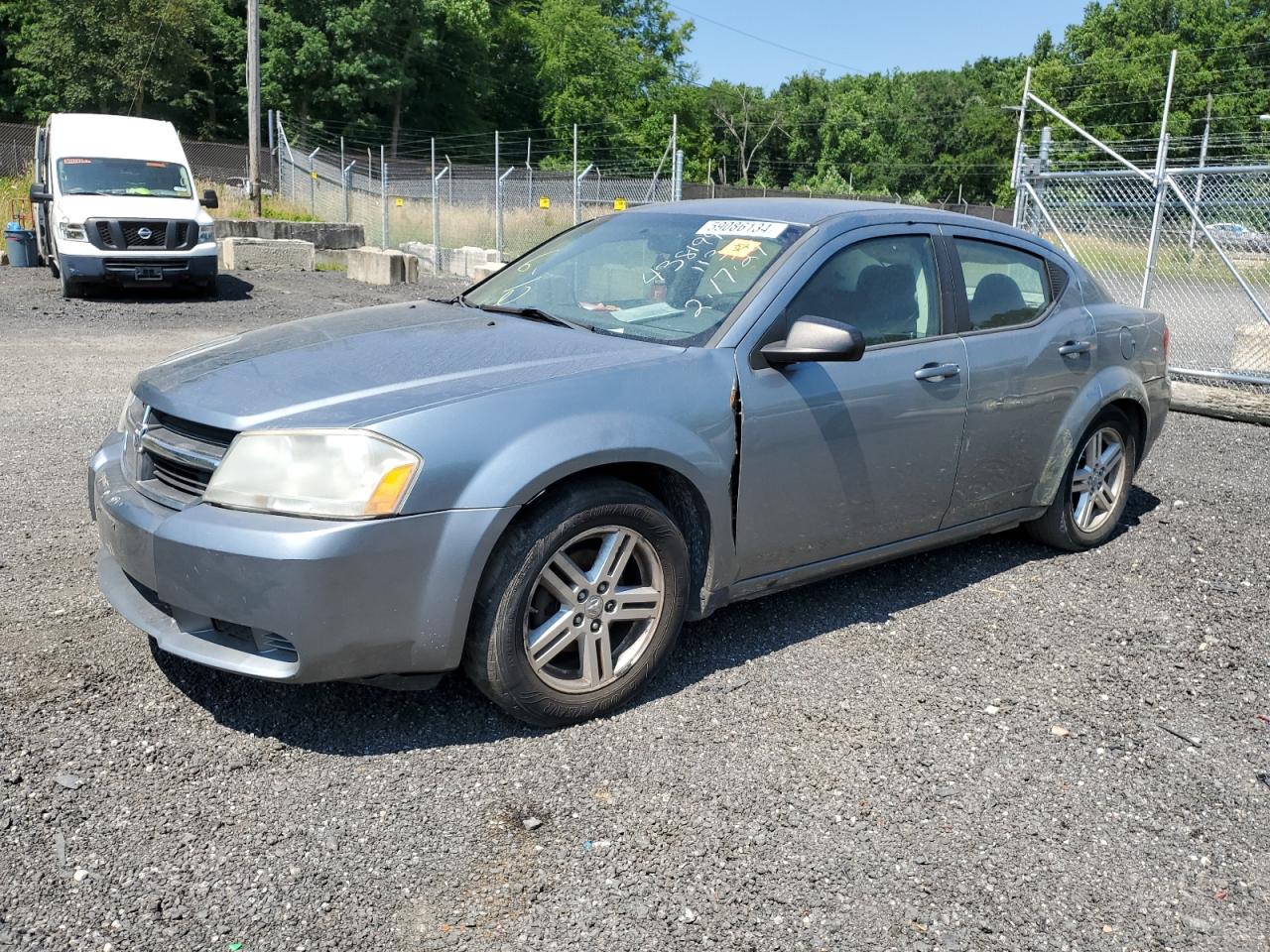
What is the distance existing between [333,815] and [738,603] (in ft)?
6.96

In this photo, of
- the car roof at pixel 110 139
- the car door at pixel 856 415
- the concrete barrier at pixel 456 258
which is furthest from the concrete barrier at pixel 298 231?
the car door at pixel 856 415

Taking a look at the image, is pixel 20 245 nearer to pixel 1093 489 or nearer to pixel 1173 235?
pixel 1173 235

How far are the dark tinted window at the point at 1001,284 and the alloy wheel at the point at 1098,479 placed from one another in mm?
808

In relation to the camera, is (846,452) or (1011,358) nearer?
(846,452)

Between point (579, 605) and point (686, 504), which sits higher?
point (686, 504)

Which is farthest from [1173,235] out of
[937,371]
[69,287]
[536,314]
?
[69,287]

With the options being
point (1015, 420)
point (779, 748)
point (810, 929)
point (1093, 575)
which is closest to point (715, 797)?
point (779, 748)

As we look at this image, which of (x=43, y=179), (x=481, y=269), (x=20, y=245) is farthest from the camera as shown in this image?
(x=481, y=269)

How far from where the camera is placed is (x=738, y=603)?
4707 mm

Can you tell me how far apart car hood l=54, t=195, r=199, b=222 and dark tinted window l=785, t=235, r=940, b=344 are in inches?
542

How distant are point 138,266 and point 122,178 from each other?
1.79m

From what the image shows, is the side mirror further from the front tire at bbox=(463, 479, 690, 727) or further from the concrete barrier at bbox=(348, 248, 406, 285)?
the concrete barrier at bbox=(348, 248, 406, 285)

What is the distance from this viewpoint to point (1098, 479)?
5555 mm

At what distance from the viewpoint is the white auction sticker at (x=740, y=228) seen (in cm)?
431
